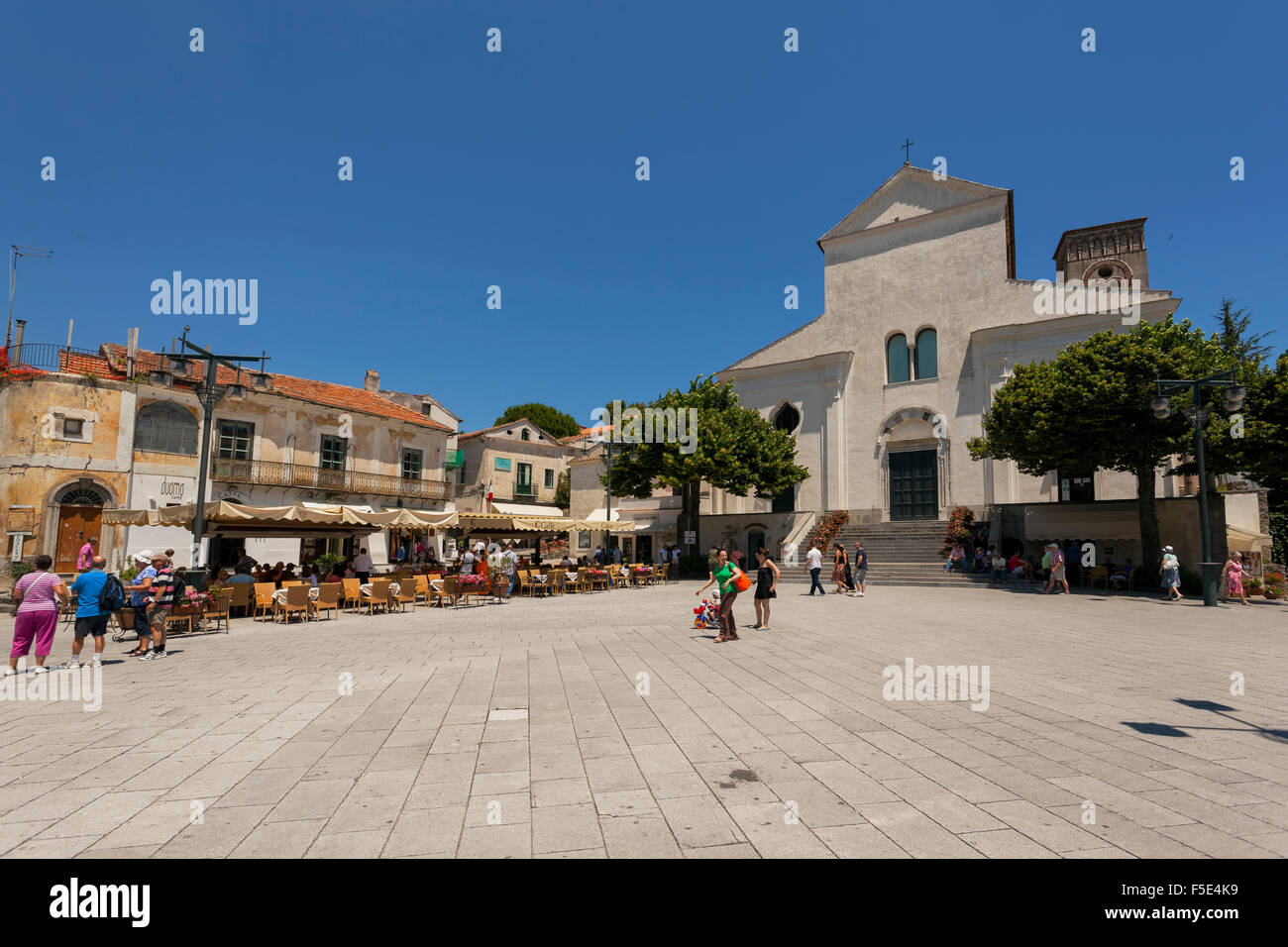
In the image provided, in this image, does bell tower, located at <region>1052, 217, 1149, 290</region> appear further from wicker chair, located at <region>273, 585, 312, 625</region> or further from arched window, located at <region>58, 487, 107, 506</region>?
arched window, located at <region>58, 487, 107, 506</region>

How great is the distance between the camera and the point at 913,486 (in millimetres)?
28562

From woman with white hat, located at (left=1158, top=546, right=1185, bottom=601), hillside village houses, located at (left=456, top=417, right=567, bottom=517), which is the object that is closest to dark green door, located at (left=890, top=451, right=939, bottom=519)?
woman with white hat, located at (left=1158, top=546, right=1185, bottom=601)

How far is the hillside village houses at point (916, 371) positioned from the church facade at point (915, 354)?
52 mm

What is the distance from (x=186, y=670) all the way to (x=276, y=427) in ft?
77.3

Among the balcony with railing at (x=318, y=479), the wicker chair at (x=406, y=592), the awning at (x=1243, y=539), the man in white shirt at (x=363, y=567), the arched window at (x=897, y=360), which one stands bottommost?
the wicker chair at (x=406, y=592)

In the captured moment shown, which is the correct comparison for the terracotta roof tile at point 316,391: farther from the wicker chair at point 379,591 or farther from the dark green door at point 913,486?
the dark green door at point 913,486

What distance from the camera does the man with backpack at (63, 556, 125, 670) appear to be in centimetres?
900

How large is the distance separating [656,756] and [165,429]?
28543mm

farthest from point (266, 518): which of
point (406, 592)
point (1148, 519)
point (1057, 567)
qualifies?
point (1148, 519)

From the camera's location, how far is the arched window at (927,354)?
28923 millimetres

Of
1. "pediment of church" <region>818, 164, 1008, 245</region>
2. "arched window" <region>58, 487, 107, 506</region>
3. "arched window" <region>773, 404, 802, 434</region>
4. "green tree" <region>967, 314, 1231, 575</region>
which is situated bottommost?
"arched window" <region>58, 487, 107, 506</region>

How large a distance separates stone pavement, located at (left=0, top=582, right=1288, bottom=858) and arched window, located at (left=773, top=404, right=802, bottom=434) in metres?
22.2

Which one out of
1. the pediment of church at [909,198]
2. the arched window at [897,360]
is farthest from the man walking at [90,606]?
the pediment of church at [909,198]
